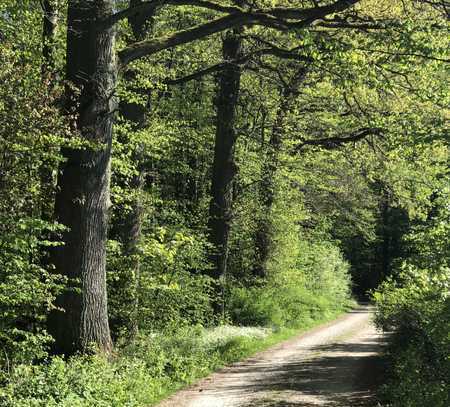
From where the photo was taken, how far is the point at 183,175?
21891 millimetres

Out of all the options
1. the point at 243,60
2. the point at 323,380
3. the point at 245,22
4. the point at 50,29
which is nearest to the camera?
the point at 245,22

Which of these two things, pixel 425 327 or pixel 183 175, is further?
pixel 183 175

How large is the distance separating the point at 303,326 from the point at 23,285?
16259 millimetres

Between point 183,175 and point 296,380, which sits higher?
point 183,175

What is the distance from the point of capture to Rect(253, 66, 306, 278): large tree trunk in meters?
19.3

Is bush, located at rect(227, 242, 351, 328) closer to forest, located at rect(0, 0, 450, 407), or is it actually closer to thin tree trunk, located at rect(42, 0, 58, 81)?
forest, located at rect(0, 0, 450, 407)

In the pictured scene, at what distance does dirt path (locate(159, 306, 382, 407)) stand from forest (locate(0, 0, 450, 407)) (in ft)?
1.63

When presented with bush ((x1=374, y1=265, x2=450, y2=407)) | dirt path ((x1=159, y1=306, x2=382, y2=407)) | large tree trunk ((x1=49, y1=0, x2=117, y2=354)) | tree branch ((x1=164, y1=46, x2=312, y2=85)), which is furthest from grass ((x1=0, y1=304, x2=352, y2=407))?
tree branch ((x1=164, y1=46, x2=312, y2=85))

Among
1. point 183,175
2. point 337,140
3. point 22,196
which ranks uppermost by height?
point 337,140

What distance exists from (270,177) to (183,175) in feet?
11.5

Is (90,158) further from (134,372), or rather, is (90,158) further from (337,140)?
(337,140)

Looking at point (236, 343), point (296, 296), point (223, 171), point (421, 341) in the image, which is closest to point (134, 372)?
point (421, 341)

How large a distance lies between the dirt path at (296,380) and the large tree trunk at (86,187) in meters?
2.00

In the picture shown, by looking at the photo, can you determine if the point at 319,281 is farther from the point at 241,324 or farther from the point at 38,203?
the point at 38,203
